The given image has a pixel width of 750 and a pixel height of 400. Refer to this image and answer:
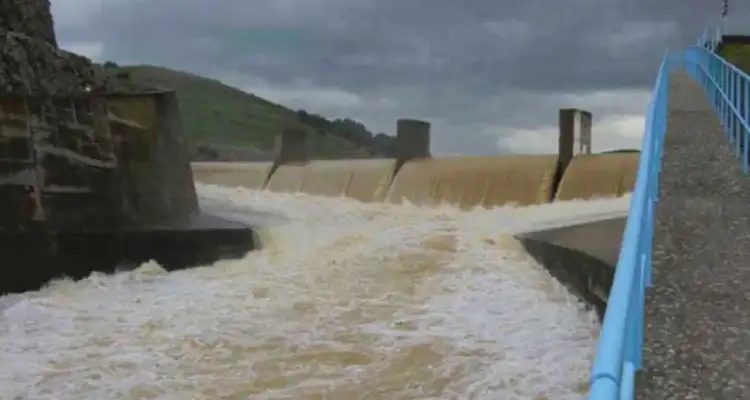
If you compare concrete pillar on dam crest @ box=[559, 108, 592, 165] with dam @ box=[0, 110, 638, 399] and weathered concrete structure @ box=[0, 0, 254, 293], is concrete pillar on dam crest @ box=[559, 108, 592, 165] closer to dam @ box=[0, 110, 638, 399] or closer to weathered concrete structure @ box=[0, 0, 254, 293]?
dam @ box=[0, 110, 638, 399]

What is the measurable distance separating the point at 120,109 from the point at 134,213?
42.6 inches

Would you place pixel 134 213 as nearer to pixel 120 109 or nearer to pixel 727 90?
pixel 120 109

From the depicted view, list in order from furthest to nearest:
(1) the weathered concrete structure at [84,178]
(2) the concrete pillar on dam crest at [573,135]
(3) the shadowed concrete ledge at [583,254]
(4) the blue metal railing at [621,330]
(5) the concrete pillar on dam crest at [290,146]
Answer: (5) the concrete pillar on dam crest at [290,146]
(2) the concrete pillar on dam crest at [573,135]
(1) the weathered concrete structure at [84,178]
(3) the shadowed concrete ledge at [583,254]
(4) the blue metal railing at [621,330]

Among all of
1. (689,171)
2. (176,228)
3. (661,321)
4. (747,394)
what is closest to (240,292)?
(176,228)

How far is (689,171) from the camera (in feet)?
21.8

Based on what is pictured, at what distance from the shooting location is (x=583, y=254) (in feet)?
21.0

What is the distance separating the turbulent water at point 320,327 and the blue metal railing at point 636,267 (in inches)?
55.1

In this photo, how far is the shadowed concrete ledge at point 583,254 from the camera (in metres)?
5.92

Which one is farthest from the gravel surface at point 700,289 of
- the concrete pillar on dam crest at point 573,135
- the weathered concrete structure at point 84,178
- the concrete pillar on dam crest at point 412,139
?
the concrete pillar on dam crest at point 412,139

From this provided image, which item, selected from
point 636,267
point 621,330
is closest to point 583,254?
point 636,267

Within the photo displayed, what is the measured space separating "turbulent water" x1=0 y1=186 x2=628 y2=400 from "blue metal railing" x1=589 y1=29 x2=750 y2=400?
1.40 m

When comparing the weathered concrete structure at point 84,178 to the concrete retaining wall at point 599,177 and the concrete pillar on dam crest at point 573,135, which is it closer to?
the concrete retaining wall at point 599,177

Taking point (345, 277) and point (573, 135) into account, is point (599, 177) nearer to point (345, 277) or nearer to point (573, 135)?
point (573, 135)

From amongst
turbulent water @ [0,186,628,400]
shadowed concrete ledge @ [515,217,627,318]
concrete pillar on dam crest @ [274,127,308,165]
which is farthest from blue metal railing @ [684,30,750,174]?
concrete pillar on dam crest @ [274,127,308,165]
